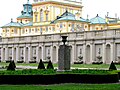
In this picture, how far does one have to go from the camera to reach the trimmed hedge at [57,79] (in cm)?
2052

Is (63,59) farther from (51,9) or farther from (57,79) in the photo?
(51,9)

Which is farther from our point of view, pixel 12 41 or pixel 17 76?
pixel 12 41

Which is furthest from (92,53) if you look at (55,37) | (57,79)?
(57,79)

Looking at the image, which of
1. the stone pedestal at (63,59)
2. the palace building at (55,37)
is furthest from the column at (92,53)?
the stone pedestal at (63,59)

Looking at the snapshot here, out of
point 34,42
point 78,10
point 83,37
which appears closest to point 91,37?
point 83,37

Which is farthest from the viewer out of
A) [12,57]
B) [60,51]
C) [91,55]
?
[12,57]

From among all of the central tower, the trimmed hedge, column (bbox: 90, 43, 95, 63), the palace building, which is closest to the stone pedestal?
Result: the trimmed hedge

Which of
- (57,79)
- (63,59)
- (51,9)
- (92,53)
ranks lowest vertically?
(57,79)

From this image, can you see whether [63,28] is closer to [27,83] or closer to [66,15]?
[66,15]

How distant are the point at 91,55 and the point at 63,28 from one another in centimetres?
3488

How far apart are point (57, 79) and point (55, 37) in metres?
36.6

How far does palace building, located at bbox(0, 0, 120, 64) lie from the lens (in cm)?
4884

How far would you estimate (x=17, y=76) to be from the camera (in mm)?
20562

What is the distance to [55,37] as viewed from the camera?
57.5 m
